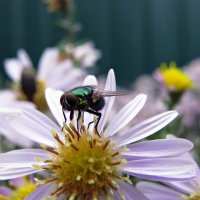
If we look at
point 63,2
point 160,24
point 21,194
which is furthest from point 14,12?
point 21,194

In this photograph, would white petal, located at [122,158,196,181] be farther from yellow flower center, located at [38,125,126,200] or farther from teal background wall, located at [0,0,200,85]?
teal background wall, located at [0,0,200,85]

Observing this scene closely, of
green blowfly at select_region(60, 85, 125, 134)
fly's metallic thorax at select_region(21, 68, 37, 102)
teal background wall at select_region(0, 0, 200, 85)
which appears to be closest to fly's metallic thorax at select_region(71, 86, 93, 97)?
green blowfly at select_region(60, 85, 125, 134)

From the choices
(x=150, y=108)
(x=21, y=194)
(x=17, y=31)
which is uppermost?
(x=17, y=31)

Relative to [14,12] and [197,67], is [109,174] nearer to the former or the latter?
[197,67]

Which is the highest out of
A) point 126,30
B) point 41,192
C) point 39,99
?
point 126,30

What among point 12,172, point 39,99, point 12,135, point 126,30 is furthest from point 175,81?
point 126,30

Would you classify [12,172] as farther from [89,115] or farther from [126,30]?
[126,30]
